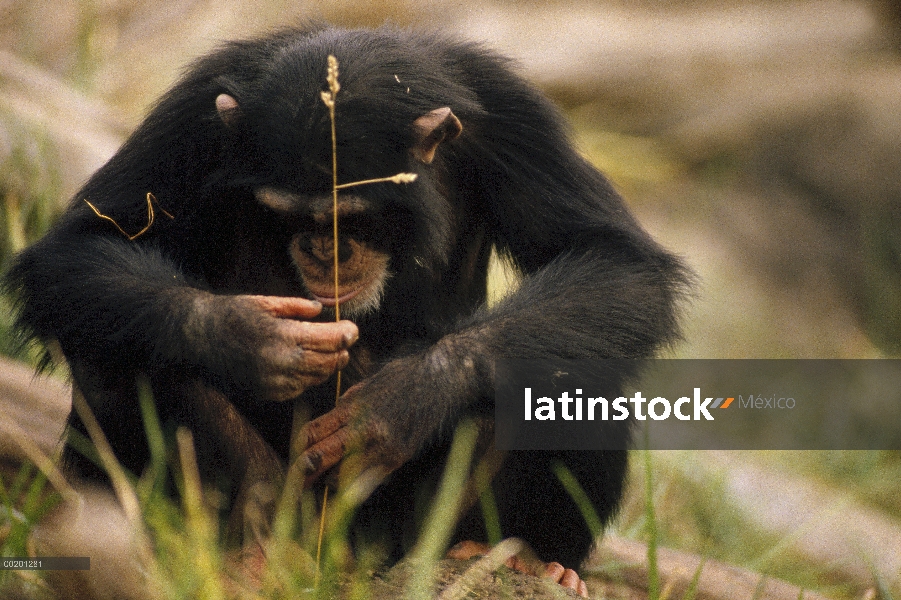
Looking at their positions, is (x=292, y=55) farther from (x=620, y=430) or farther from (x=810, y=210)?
(x=810, y=210)

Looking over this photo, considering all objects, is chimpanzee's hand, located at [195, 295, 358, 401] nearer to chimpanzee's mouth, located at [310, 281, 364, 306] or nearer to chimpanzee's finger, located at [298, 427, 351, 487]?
chimpanzee's finger, located at [298, 427, 351, 487]

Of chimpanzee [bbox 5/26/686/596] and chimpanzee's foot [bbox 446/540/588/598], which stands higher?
chimpanzee [bbox 5/26/686/596]

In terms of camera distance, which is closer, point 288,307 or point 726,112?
point 288,307

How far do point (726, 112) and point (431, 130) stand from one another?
20.6ft

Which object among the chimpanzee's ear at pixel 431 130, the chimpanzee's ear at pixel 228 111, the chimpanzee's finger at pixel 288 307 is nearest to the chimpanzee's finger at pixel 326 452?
the chimpanzee's finger at pixel 288 307

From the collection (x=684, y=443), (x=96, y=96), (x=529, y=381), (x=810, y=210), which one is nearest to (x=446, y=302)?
(x=529, y=381)

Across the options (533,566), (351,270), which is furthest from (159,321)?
(533,566)

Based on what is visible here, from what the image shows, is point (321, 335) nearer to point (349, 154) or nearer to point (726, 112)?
point (349, 154)

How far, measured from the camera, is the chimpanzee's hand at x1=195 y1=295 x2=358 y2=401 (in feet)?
8.93

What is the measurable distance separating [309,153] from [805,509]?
15.1ft

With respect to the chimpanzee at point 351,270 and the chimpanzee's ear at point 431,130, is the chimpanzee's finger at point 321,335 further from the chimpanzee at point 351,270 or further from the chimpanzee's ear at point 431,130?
the chimpanzee's ear at point 431,130

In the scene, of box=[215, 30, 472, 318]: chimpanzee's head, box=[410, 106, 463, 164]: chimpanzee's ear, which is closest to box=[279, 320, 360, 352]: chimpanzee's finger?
box=[215, 30, 472, 318]: chimpanzee's head

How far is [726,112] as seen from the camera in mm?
8836

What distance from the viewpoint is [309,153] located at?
298cm
